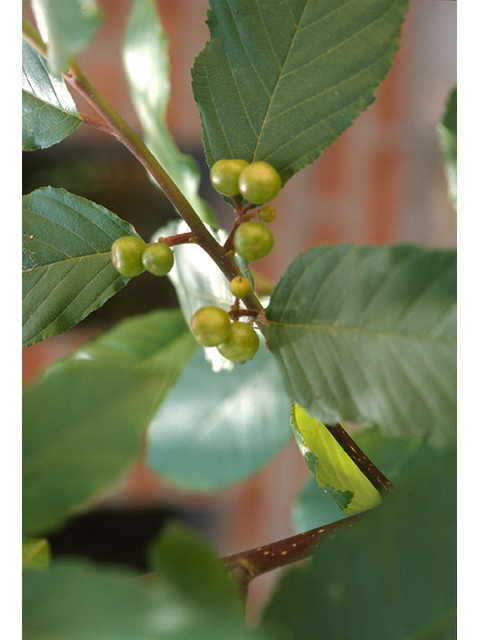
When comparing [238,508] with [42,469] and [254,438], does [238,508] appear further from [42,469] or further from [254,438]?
[42,469]

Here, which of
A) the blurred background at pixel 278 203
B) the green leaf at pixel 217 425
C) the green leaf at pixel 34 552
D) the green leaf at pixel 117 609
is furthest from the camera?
the blurred background at pixel 278 203

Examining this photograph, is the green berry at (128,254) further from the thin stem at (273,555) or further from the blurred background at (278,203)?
the blurred background at (278,203)

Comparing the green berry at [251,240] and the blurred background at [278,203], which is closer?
the green berry at [251,240]

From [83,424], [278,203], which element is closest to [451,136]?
[83,424]

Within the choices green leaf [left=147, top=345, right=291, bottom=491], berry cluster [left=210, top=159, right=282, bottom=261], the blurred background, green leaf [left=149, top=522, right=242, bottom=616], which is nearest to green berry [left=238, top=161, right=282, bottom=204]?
berry cluster [left=210, top=159, right=282, bottom=261]

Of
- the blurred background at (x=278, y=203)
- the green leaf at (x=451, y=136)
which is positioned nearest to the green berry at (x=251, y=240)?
the green leaf at (x=451, y=136)

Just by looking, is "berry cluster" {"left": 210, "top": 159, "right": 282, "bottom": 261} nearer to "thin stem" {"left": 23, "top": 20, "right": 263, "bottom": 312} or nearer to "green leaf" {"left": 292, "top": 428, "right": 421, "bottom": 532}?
"thin stem" {"left": 23, "top": 20, "right": 263, "bottom": 312}
